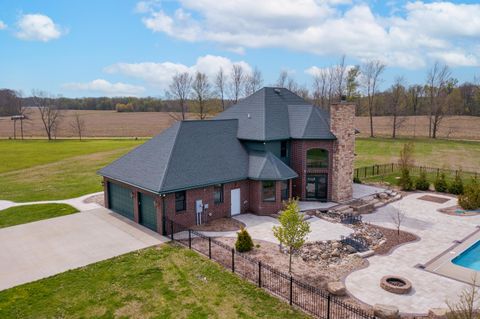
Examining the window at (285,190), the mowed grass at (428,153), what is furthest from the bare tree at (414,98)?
the window at (285,190)

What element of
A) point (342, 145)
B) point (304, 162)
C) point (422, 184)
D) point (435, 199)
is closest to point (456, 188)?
point (422, 184)

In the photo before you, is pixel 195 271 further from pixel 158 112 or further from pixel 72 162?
pixel 158 112

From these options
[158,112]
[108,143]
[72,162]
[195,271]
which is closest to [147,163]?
[195,271]

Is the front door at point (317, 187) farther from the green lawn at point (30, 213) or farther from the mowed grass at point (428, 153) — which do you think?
the mowed grass at point (428, 153)

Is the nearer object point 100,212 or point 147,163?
point 147,163

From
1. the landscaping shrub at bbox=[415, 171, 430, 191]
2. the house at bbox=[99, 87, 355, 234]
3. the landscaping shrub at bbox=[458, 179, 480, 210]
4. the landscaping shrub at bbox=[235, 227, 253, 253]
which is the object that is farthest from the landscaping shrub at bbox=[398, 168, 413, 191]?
the landscaping shrub at bbox=[235, 227, 253, 253]

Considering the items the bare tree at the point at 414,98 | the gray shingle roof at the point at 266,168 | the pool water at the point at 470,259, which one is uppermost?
the bare tree at the point at 414,98

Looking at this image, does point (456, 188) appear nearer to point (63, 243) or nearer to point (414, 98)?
point (63, 243)

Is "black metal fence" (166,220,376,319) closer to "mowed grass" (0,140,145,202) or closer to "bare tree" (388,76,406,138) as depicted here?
"mowed grass" (0,140,145,202)
